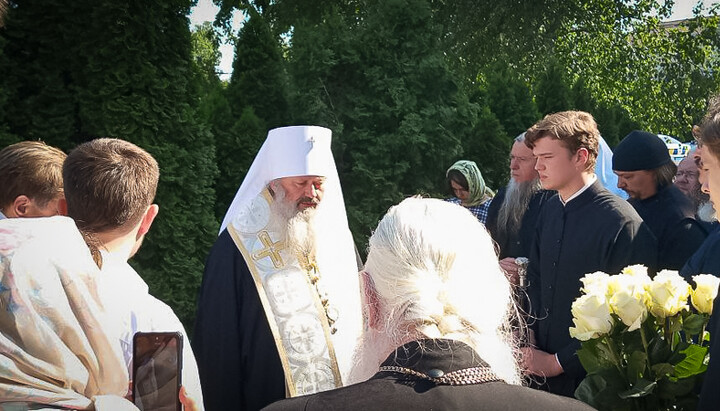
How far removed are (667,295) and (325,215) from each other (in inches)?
76.5

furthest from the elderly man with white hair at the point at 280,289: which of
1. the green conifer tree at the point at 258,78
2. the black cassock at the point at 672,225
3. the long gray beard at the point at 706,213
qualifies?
the green conifer tree at the point at 258,78

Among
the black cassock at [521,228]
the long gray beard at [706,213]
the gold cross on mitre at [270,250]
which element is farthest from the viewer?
the black cassock at [521,228]

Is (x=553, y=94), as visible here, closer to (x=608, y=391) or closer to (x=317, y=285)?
(x=317, y=285)

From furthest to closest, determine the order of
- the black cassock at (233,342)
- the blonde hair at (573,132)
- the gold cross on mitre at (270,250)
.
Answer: the blonde hair at (573,132)
the gold cross on mitre at (270,250)
the black cassock at (233,342)

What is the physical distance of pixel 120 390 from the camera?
6.31ft

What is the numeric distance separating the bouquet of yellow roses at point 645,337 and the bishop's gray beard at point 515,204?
3552mm

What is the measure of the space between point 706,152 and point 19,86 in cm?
560

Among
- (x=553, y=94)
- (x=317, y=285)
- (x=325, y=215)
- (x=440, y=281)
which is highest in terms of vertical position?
(x=553, y=94)

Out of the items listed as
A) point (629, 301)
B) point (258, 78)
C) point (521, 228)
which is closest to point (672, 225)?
point (521, 228)

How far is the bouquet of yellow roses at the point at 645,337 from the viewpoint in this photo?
91.5 inches

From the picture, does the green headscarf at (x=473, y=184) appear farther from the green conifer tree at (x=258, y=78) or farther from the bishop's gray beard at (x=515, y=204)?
the green conifer tree at (x=258, y=78)

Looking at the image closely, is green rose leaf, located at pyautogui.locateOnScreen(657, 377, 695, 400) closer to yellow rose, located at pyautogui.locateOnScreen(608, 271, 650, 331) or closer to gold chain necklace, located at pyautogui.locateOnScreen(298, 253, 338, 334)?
yellow rose, located at pyautogui.locateOnScreen(608, 271, 650, 331)

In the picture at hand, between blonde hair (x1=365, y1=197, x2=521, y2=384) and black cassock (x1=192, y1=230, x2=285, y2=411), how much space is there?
182cm

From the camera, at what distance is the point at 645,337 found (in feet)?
7.80
